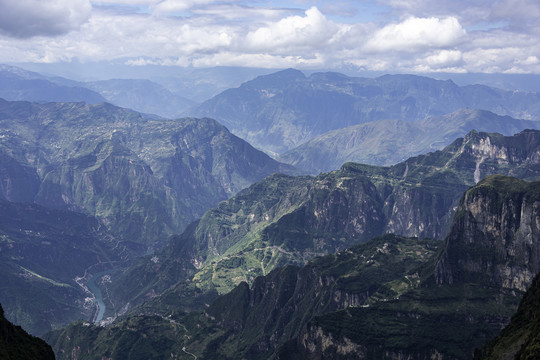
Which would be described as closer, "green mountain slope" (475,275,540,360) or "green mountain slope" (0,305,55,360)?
"green mountain slope" (0,305,55,360)

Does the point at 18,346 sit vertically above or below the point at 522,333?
above

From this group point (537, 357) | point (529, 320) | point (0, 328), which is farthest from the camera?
point (529, 320)

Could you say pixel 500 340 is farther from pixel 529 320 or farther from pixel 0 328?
Answer: pixel 0 328

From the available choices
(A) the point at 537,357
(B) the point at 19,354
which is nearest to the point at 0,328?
(B) the point at 19,354

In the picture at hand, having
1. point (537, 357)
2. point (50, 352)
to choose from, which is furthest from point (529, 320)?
point (50, 352)

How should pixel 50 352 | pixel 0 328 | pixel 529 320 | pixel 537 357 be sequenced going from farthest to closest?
pixel 529 320, pixel 50 352, pixel 0 328, pixel 537 357

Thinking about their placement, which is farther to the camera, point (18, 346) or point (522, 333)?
point (522, 333)

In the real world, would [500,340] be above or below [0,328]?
below

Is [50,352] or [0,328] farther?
[50,352]

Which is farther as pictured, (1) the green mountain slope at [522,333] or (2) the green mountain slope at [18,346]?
(1) the green mountain slope at [522,333]
